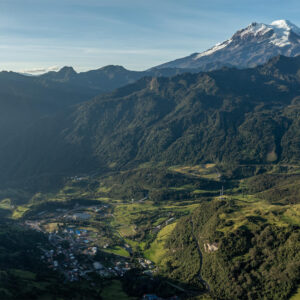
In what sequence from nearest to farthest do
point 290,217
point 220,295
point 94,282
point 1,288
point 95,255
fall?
1. point 1,288
2. point 220,295
3. point 94,282
4. point 290,217
5. point 95,255

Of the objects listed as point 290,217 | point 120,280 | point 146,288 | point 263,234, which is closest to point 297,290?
point 263,234

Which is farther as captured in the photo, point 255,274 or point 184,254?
point 184,254

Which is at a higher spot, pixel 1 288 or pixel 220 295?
pixel 1 288

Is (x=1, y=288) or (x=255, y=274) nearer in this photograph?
(x=1, y=288)

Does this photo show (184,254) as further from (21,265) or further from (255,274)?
(21,265)

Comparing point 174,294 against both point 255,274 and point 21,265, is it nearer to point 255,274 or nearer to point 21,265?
point 255,274

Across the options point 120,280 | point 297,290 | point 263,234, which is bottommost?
point 120,280

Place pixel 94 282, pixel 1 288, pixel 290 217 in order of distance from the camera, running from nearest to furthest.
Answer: pixel 1 288 < pixel 94 282 < pixel 290 217

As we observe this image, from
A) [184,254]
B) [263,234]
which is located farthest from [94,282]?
[263,234]

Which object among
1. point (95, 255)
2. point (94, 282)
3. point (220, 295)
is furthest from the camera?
point (95, 255)
